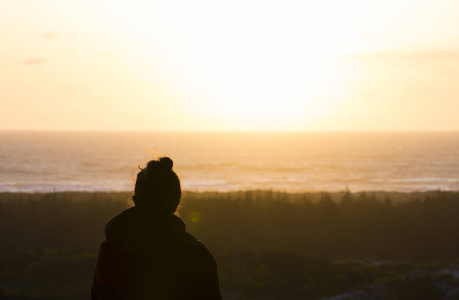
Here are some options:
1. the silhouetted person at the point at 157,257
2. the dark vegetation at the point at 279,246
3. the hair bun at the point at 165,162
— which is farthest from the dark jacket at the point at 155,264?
the dark vegetation at the point at 279,246

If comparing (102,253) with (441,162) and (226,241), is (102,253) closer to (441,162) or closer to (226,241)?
(226,241)

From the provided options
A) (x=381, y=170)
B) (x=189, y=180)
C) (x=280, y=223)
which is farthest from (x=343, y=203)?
(x=381, y=170)

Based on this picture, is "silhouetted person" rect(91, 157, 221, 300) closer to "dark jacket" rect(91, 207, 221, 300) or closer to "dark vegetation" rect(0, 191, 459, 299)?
"dark jacket" rect(91, 207, 221, 300)

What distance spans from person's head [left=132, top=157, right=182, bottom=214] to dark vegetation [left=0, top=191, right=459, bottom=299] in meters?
7.19

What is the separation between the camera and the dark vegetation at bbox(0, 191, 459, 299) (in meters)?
18.7

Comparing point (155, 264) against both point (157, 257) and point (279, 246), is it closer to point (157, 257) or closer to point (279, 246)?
point (157, 257)

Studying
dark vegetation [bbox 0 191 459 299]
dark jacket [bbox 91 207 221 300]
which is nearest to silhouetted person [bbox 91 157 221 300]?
dark jacket [bbox 91 207 221 300]

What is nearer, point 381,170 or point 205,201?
point 205,201

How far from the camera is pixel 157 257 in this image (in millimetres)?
3086

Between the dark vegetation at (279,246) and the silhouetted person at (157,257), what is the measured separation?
714cm

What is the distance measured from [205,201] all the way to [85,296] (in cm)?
2143

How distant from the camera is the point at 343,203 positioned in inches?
1578

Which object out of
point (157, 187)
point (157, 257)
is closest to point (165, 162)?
point (157, 187)

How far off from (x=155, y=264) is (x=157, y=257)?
4 centimetres
